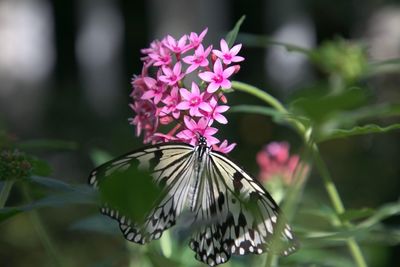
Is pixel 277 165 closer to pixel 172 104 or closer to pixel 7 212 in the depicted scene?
pixel 172 104

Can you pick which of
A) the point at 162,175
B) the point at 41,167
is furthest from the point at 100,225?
the point at 162,175

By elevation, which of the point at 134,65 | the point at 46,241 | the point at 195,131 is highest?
the point at 195,131

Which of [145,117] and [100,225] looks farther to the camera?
[100,225]

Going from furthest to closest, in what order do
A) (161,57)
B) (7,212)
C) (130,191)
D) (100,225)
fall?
(100,225)
(161,57)
(7,212)
(130,191)

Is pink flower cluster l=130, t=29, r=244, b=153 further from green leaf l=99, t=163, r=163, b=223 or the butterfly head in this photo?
green leaf l=99, t=163, r=163, b=223

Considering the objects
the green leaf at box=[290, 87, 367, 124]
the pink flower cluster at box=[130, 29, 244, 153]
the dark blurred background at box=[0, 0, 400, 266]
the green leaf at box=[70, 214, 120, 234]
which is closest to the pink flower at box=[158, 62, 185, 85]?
the pink flower cluster at box=[130, 29, 244, 153]

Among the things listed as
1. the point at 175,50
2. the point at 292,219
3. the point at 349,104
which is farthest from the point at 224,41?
the point at 292,219

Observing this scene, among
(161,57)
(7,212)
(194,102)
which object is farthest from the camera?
(161,57)

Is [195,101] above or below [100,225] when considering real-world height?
above

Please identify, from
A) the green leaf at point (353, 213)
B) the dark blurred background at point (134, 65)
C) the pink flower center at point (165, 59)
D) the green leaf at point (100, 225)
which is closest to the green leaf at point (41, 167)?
the pink flower center at point (165, 59)
